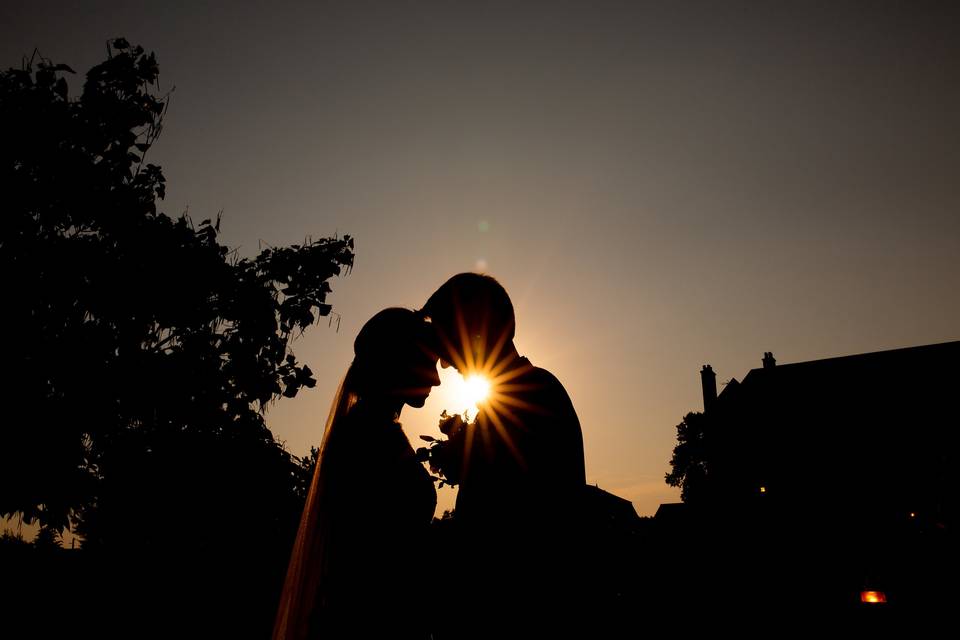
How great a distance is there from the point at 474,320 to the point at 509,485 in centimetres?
87

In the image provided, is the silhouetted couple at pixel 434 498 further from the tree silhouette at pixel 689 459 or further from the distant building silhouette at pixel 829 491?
the tree silhouette at pixel 689 459

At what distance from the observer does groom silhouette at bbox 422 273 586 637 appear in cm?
227

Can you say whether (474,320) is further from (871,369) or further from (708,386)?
(708,386)

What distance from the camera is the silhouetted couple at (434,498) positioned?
2332 mm

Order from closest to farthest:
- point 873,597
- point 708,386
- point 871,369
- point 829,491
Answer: point 873,597 < point 829,491 < point 871,369 < point 708,386

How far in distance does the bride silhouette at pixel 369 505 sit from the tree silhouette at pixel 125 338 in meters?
7.83

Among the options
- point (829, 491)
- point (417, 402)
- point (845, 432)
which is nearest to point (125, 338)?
point (417, 402)

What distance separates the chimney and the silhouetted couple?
5195 cm

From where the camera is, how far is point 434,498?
10.9 ft

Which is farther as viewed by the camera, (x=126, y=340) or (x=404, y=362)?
(x=126, y=340)

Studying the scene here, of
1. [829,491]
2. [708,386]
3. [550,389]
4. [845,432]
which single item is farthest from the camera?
[708,386]

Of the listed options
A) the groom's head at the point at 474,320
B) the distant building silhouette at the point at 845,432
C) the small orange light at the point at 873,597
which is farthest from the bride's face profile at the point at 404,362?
the distant building silhouette at the point at 845,432

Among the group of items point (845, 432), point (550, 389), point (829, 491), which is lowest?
point (550, 389)

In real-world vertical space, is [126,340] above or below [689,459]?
below
